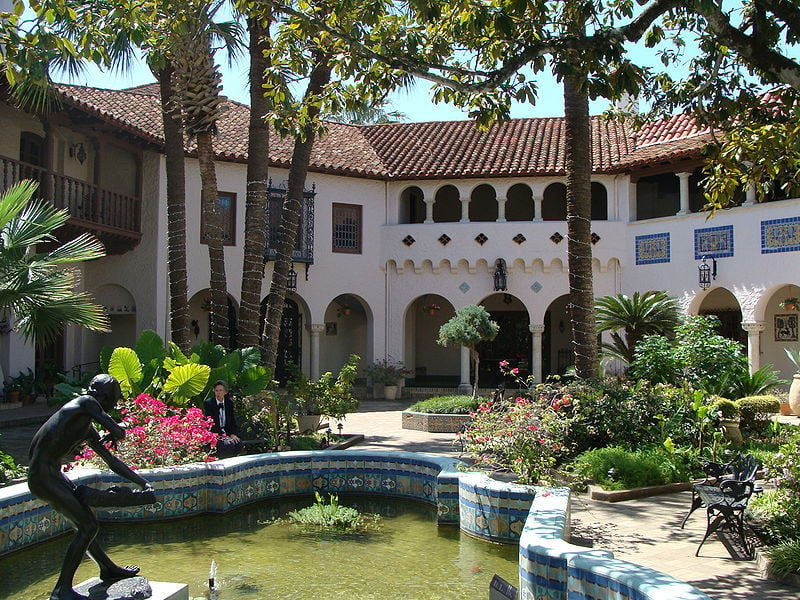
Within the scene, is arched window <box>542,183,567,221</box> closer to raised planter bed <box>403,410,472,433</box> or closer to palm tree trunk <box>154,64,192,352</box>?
raised planter bed <box>403,410,472,433</box>

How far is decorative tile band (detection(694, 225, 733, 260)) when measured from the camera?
66.0ft

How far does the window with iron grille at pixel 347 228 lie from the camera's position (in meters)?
23.3

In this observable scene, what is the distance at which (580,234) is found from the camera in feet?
38.8

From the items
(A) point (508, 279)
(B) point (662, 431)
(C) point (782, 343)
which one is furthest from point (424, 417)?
(C) point (782, 343)

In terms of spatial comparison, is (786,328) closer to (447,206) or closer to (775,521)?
(447,206)

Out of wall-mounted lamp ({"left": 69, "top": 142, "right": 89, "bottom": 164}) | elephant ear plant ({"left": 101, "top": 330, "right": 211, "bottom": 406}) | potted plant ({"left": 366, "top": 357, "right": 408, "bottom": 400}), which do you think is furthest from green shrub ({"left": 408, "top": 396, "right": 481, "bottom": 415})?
wall-mounted lamp ({"left": 69, "top": 142, "right": 89, "bottom": 164})

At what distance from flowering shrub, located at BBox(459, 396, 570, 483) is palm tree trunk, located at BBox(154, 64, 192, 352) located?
288 inches

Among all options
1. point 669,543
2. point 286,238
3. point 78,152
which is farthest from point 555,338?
point 669,543

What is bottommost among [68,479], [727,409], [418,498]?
[418,498]

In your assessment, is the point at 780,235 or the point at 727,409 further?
the point at 780,235

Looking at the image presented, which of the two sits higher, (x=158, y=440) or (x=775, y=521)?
(x=158, y=440)

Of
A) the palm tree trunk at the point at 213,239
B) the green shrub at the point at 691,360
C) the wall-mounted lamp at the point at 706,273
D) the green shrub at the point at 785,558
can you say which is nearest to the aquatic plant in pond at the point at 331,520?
the green shrub at the point at 785,558

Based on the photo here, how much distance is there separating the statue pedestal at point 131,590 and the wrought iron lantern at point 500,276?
60.1 ft

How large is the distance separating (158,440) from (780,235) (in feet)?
51.6
